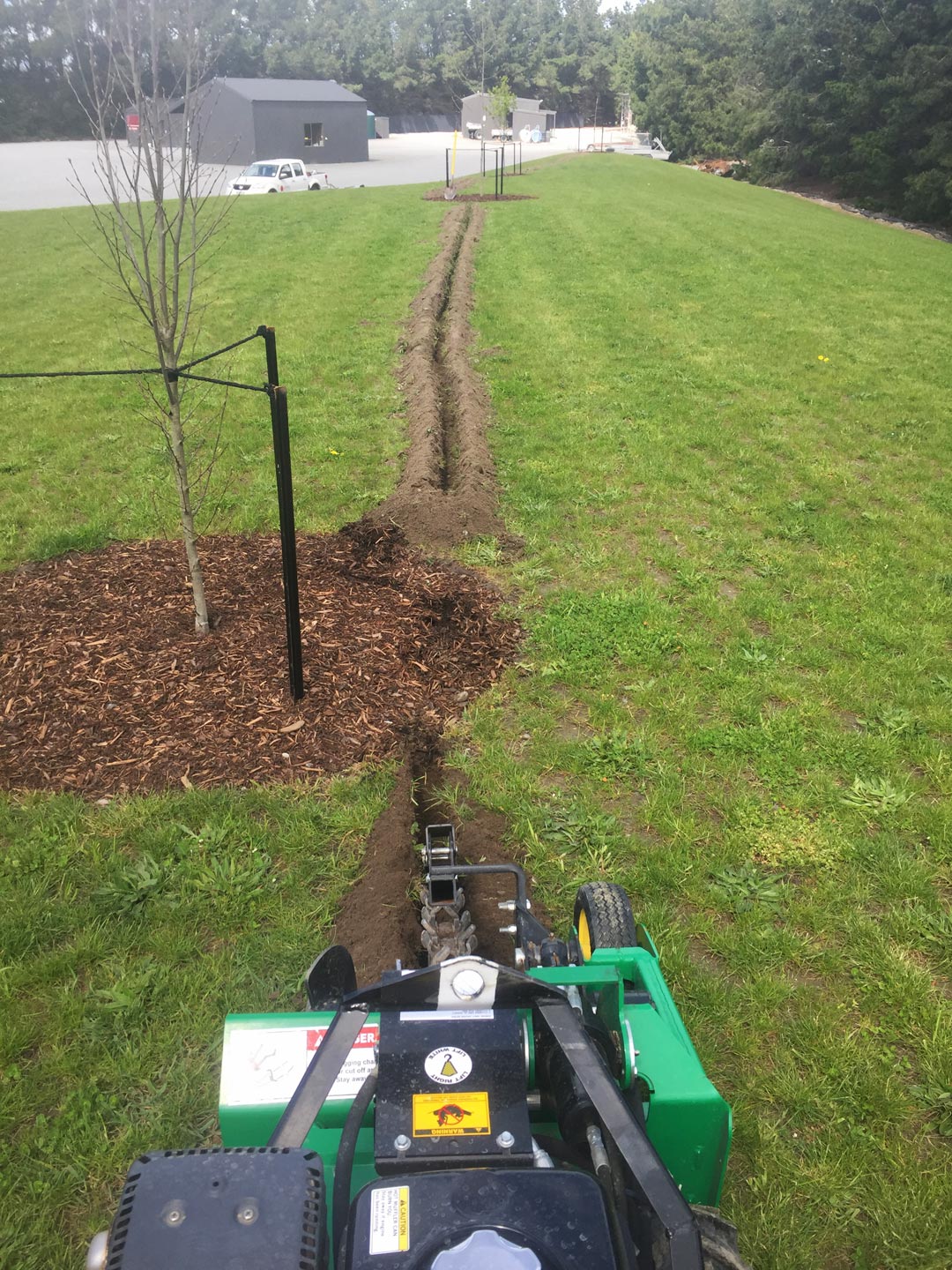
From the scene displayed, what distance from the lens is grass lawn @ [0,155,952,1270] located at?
2738mm

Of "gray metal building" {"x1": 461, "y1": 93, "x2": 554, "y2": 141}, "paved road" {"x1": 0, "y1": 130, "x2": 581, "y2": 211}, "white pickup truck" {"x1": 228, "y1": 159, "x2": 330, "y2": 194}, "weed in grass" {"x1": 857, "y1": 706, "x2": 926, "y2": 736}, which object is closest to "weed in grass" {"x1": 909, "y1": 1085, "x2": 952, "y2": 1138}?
"weed in grass" {"x1": 857, "y1": 706, "x2": 926, "y2": 736}

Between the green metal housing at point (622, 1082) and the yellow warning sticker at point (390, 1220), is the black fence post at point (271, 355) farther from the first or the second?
the yellow warning sticker at point (390, 1220)

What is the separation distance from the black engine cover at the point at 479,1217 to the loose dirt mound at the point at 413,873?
162cm

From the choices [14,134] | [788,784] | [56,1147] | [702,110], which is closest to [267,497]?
[788,784]

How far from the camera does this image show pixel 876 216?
29.6 metres

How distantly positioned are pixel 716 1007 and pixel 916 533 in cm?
478

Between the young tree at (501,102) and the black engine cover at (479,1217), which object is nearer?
the black engine cover at (479,1217)

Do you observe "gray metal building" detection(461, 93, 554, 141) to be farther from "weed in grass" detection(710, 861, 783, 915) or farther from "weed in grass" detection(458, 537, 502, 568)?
"weed in grass" detection(710, 861, 783, 915)

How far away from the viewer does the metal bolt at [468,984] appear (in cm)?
179

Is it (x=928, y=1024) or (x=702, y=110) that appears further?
(x=702, y=110)

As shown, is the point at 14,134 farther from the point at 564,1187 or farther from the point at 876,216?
the point at 564,1187

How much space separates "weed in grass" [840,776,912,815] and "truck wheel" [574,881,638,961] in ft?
5.02

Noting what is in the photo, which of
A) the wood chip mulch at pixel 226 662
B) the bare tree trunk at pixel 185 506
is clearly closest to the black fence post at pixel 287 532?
the wood chip mulch at pixel 226 662

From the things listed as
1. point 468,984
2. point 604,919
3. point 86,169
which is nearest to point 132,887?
point 604,919
